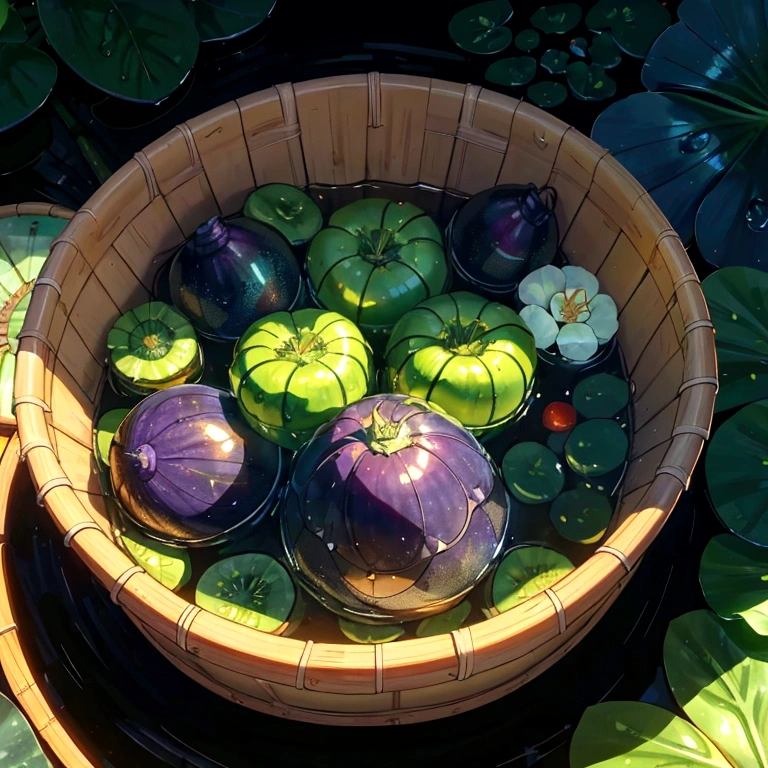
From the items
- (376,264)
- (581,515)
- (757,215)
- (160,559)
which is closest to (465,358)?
(376,264)

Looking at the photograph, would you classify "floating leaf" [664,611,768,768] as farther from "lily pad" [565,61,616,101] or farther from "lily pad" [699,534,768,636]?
"lily pad" [565,61,616,101]

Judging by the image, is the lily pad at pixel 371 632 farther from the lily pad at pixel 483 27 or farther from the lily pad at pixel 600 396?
the lily pad at pixel 483 27

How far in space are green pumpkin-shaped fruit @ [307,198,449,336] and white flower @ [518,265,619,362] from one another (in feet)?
0.54

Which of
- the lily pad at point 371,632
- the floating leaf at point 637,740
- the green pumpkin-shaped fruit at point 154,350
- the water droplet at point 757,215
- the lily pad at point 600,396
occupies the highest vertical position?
the green pumpkin-shaped fruit at point 154,350

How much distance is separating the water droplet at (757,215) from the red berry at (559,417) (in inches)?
24.9

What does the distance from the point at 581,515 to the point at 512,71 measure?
1108 mm

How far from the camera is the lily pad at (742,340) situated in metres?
1.64

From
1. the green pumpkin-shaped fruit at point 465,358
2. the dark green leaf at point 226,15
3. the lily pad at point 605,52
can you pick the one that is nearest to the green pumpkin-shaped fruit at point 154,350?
the green pumpkin-shaped fruit at point 465,358

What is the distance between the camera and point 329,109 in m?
1.55

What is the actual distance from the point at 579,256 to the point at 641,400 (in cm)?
32

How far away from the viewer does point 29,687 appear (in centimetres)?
145

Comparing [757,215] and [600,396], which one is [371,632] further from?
[757,215]

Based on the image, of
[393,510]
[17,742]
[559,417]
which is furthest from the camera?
[559,417]

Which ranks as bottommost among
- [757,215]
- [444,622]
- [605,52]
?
[444,622]
